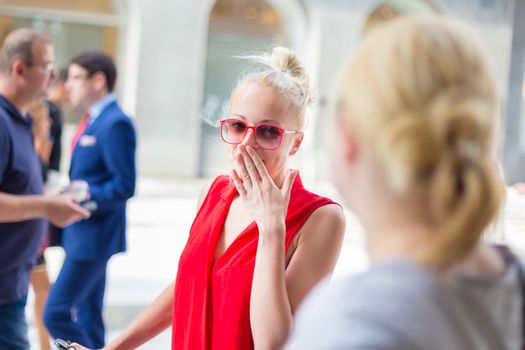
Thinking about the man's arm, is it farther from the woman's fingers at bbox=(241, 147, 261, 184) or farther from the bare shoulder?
the bare shoulder

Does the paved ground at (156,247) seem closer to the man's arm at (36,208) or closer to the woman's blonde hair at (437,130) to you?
the man's arm at (36,208)

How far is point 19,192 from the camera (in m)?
3.40

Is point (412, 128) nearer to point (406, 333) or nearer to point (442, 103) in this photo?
point (442, 103)

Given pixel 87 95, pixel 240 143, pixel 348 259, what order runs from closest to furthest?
pixel 240 143
pixel 87 95
pixel 348 259

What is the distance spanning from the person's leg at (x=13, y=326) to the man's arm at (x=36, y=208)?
36 cm

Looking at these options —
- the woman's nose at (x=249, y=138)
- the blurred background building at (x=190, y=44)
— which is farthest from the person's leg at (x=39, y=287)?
the blurred background building at (x=190, y=44)

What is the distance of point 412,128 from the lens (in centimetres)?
92

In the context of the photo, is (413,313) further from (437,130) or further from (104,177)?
(104,177)

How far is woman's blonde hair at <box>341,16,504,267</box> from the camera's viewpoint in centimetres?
92

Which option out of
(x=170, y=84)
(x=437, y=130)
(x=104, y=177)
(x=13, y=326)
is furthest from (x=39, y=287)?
(x=170, y=84)

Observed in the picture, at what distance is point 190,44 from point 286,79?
12.6m

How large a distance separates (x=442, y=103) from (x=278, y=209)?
2.93ft

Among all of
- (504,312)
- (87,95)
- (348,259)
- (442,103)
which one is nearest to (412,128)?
(442,103)

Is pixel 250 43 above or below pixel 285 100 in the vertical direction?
above
